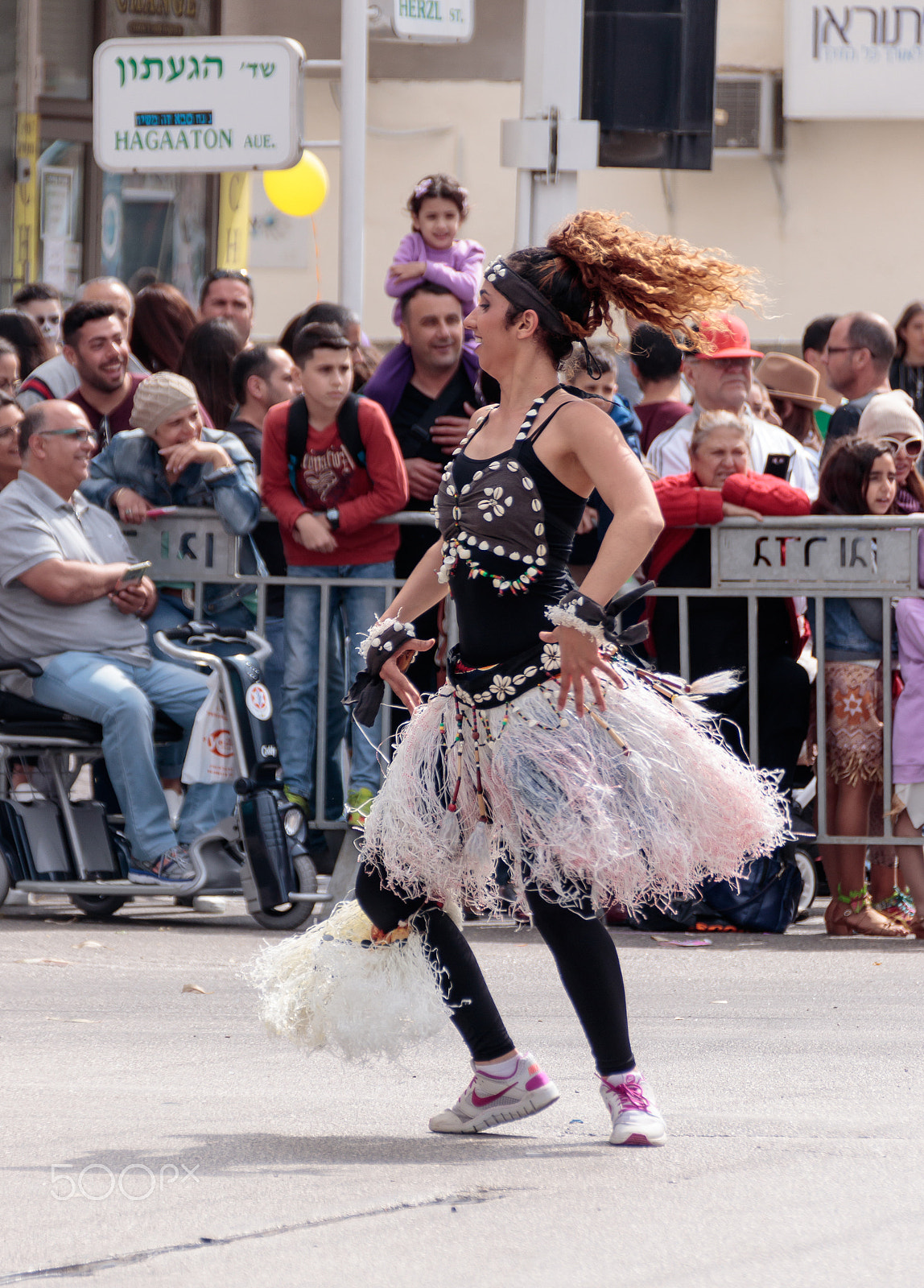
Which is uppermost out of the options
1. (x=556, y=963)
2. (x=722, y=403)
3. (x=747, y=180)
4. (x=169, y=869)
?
(x=747, y=180)

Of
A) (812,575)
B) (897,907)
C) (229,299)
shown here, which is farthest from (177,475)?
(897,907)

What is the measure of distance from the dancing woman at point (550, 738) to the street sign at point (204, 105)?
546 cm

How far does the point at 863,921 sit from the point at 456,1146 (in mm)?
3439

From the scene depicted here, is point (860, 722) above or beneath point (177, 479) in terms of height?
beneath

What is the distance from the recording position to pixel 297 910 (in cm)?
752

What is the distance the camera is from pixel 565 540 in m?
4.46

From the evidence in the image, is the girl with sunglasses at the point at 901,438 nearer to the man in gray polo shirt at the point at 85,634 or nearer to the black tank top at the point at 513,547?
the man in gray polo shirt at the point at 85,634

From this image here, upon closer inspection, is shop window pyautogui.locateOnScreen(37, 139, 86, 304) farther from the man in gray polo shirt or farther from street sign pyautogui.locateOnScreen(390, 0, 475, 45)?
the man in gray polo shirt

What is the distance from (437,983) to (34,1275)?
132 cm

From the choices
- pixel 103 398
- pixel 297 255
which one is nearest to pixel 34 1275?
pixel 103 398

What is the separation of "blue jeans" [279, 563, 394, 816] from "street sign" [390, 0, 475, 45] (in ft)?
13.5

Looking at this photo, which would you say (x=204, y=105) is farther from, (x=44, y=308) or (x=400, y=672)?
(x=400, y=672)

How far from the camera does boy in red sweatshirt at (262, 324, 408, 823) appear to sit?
7699 millimetres

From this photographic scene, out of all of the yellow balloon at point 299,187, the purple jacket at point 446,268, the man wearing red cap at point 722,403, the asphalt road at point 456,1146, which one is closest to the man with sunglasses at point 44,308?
the purple jacket at point 446,268
